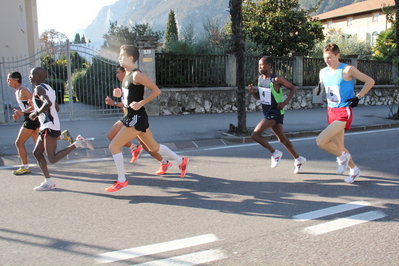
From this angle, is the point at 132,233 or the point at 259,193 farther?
the point at 259,193

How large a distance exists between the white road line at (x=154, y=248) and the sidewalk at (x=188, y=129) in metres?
4.39

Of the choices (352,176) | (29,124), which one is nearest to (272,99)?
(352,176)

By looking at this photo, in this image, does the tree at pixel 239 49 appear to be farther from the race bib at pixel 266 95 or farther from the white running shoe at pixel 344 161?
the white running shoe at pixel 344 161

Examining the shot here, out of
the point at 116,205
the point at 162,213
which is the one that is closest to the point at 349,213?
the point at 162,213

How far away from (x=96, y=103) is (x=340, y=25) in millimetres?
49466

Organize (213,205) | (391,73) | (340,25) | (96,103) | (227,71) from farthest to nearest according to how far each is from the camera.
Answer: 1. (340,25)
2. (391,73)
3. (227,71)
4. (96,103)
5. (213,205)

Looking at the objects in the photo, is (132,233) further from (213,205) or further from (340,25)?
(340,25)

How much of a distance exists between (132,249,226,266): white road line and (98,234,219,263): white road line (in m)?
0.17

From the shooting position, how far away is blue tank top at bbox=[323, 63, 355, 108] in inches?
197

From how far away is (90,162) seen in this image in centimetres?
682

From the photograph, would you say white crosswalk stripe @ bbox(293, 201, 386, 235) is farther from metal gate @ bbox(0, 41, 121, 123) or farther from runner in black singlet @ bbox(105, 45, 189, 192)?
metal gate @ bbox(0, 41, 121, 123)

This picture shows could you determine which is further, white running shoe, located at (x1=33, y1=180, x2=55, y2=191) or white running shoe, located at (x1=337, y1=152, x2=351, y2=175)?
white running shoe, located at (x1=337, y1=152, x2=351, y2=175)

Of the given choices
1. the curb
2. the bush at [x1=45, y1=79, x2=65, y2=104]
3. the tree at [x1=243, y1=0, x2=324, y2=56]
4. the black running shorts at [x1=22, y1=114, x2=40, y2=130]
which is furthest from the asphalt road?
the tree at [x1=243, y1=0, x2=324, y2=56]

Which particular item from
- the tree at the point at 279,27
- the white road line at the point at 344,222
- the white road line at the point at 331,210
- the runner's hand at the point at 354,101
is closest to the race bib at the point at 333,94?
the runner's hand at the point at 354,101
